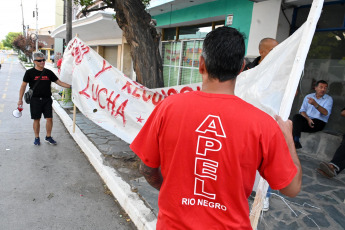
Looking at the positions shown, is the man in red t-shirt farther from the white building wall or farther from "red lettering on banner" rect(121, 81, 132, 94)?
the white building wall

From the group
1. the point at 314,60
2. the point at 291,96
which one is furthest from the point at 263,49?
the point at 314,60

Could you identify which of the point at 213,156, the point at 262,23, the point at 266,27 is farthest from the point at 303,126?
the point at 213,156

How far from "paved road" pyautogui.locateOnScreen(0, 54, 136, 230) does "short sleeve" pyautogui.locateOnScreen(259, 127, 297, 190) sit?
7.51 ft

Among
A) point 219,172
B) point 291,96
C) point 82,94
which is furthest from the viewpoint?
point 82,94

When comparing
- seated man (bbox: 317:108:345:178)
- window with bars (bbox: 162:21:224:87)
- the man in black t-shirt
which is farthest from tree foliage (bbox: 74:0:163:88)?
window with bars (bbox: 162:21:224:87)

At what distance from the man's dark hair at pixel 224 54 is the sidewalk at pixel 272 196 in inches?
83.8

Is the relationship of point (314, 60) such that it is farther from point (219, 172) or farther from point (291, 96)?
point (219, 172)

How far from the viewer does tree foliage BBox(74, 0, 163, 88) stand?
4391mm

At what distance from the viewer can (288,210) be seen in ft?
11.0

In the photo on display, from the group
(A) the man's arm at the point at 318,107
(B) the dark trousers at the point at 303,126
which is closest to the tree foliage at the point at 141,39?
(B) the dark trousers at the point at 303,126

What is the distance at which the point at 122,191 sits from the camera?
346 centimetres

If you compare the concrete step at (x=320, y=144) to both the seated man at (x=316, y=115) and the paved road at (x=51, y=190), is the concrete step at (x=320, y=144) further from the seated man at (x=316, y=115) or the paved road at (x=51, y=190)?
the paved road at (x=51, y=190)

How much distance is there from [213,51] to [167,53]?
32.4 ft

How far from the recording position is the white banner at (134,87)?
6.10ft
